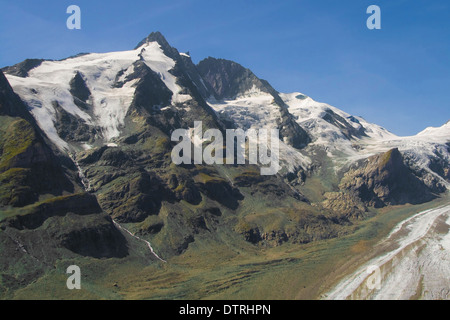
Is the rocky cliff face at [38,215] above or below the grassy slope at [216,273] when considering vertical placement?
above

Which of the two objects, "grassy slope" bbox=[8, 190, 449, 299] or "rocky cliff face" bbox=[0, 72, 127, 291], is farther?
"rocky cliff face" bbox=[0, 72, 127, 291]

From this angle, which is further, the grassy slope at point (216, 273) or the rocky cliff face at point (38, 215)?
the rocky cliff face at point (38, 215)

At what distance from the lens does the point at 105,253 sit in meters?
134

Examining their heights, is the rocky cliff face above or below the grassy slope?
above

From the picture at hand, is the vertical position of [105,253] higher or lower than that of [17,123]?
lower

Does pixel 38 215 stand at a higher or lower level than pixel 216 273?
higher

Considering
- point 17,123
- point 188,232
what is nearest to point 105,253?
point 188,232

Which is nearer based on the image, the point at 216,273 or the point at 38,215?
the point at 216,273
